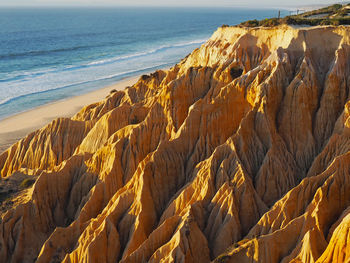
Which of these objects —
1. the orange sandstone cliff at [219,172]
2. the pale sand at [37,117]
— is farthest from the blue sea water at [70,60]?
the orange sandstone cliff at [219,172]

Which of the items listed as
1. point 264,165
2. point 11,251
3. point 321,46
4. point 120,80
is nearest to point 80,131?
point 11,251

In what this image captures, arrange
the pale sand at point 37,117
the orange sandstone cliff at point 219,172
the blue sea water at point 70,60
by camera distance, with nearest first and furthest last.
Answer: the orange sandstone cliff at point 219,172 < the pale sand at point 37,117 < the blue sea water at point 70,60

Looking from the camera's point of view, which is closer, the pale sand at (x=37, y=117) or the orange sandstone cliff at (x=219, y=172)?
the orange sandstone cliff at (x=219, y=172)

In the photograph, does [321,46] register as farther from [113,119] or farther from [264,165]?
[113,119]

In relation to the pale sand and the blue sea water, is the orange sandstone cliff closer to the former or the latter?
the pale sand

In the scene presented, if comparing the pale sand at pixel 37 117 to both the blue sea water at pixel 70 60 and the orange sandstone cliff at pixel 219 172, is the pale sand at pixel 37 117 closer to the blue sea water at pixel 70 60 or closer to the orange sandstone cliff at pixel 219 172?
the blue sea water at pixel 70 60

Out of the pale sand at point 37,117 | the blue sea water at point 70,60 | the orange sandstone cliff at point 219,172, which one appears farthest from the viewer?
the blue sea water at point 70,60

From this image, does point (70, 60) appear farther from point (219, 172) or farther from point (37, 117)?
point (219, 172)

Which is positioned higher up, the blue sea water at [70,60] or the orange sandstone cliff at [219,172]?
the orange sandstone cliff at [219,172]
